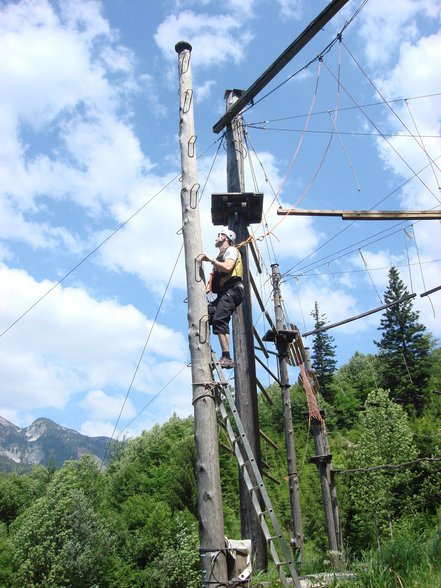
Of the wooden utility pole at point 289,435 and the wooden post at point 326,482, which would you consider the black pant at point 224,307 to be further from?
the wooden post at point 326,482

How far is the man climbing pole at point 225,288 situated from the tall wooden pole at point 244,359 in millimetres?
1649

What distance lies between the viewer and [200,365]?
4844 mm

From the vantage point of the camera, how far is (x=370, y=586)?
174 inches

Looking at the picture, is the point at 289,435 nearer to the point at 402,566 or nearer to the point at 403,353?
the point at 402,566

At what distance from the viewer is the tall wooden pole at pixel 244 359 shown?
21.5 ft

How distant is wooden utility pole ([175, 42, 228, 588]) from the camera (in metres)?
4.30

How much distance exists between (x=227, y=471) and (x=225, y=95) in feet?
103

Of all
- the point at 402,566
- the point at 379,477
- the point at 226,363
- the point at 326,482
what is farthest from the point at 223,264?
the point at 379,477

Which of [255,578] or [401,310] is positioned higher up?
[401,310]

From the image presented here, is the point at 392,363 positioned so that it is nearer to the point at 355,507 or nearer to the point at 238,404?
the point at 355,507

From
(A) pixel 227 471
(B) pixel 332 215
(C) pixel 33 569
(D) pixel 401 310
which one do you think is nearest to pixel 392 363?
(D) pixel 401 310

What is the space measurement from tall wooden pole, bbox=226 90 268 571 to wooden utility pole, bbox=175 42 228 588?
1865mm

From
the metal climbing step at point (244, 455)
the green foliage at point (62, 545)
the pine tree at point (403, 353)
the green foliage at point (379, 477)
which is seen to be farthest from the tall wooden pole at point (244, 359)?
the pine tree at point (403, 353)

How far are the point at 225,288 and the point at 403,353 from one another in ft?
156
